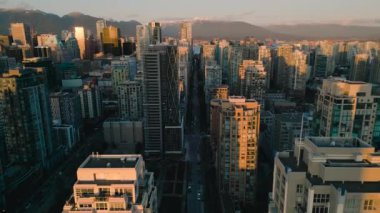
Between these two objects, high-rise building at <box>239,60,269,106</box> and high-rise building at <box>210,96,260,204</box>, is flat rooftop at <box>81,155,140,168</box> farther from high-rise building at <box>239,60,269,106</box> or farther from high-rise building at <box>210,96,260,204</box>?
high-rise building at <box>239,60,269,106</box>

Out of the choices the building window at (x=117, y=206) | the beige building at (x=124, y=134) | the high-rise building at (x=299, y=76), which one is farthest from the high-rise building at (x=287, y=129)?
the high-rise building at (x=299, y=76)

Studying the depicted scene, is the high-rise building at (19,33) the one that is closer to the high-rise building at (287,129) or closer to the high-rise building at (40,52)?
the high-rise building at (40,52)

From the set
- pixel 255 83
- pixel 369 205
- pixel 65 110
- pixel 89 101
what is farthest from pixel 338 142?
pixel 89 101

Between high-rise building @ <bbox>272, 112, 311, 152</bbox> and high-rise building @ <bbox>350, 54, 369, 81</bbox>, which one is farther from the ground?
high-rise building @ <bbox>350, 54, 369, 81</bbox>

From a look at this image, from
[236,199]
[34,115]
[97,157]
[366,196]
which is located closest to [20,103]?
[34,115]

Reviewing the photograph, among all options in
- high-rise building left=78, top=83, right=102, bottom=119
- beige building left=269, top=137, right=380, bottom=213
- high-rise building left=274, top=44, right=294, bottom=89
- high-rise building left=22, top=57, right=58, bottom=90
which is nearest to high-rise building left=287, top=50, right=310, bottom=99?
high-rise building left=274, top=44, right=294, bottom=89

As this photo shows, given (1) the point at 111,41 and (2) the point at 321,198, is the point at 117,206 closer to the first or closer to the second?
(2) the point at 321,198
